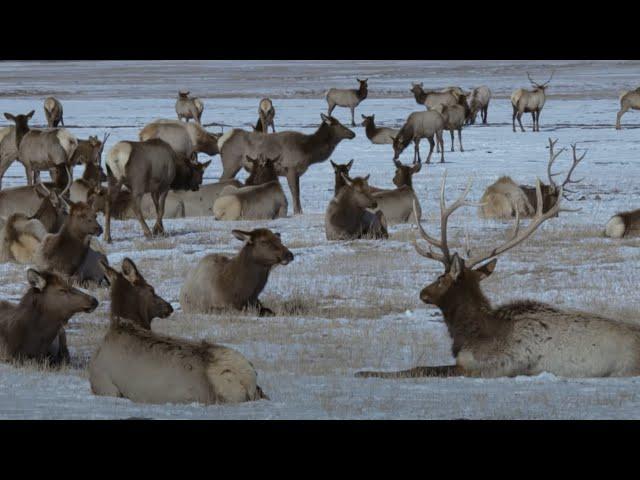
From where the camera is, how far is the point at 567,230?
15312 millimetres

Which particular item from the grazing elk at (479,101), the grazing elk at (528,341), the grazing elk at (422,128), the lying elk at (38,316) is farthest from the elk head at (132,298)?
the grazing elk at (479,101)

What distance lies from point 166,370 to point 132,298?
136cm

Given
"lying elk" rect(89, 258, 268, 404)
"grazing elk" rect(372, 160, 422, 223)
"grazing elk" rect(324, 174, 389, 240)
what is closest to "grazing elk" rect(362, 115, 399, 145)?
"grazing elk" rect(372, 160, 422, 223)

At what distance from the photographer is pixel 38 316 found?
310 inches

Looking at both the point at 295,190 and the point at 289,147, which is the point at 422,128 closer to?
the point at 289,147

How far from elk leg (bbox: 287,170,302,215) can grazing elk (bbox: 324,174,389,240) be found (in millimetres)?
3211

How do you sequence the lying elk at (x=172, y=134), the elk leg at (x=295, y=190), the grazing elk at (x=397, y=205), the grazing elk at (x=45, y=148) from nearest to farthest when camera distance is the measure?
the grazing elk at (x=397, y=205), the elk leg at (x=295, y=190), the grazing elk at (x=45, y=148), the lying elk at (x=172, y=134)

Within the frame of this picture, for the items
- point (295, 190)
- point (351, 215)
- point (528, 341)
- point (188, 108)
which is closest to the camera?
point (528, 341)

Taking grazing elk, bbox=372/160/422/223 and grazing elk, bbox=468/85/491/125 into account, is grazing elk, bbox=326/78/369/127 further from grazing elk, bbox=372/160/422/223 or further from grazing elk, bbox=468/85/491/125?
grazing elk, bbox=372/160/422/223

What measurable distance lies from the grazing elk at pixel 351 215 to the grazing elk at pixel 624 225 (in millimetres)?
2674

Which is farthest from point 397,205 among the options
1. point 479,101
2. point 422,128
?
point 479,101

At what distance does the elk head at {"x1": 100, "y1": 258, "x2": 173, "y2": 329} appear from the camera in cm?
774

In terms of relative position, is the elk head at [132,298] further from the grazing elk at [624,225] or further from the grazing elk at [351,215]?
the grazing elk at [624,225]

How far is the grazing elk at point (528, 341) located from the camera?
7297mm
